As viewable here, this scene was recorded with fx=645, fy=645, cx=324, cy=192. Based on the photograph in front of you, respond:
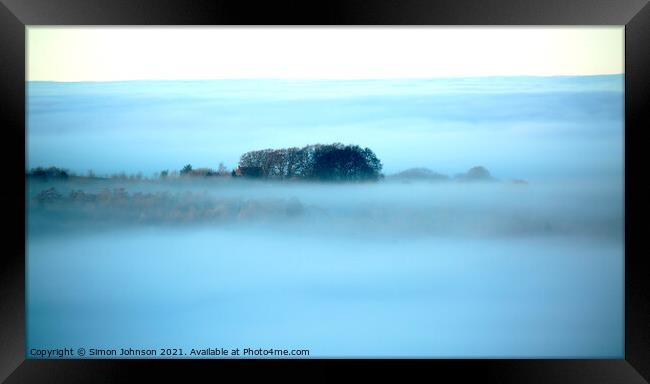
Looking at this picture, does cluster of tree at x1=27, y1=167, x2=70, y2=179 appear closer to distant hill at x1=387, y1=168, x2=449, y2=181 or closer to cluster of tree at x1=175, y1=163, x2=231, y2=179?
cluster of tree at x1=175, y1=163, x2=231, y2=179

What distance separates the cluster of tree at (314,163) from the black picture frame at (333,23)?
654 millimetres

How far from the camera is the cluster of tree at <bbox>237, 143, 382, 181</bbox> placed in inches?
134

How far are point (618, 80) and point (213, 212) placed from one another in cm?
226

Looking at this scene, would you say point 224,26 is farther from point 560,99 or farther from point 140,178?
point 560,99

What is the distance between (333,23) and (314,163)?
0.73m

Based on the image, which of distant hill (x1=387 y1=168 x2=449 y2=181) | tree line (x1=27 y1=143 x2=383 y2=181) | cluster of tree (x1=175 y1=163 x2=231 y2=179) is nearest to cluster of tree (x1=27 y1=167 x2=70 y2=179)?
tree line (x1=27 y1=143 x2=383 y2=181)

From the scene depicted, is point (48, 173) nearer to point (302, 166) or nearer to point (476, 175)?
point (302, 166)

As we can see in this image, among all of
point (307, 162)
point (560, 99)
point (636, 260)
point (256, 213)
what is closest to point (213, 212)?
point (256, 213)

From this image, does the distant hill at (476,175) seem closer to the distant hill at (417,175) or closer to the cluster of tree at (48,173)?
the distant hill at (417,175)

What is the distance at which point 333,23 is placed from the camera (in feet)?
10.7

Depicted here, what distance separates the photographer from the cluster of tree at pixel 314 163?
11.2 ft

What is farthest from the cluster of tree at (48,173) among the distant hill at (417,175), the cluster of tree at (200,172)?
the distant hill at (417,175)

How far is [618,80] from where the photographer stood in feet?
11.2

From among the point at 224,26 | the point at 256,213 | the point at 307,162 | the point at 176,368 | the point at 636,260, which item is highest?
the point at 224,26
